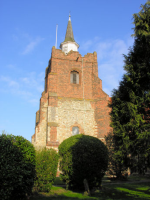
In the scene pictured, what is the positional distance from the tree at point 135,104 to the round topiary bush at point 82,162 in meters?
1.31

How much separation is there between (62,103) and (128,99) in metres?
12.4

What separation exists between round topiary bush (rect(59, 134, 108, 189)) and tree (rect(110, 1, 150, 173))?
1.31 metres

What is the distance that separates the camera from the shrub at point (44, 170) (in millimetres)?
10039

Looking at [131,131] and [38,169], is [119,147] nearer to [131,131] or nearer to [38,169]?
[131,131]

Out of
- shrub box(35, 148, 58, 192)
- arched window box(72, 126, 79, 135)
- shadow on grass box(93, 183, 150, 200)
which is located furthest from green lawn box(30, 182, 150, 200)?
arched window box(72, 126, 79, 135)

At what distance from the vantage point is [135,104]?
1036 centimetres

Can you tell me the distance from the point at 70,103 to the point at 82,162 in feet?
40.3

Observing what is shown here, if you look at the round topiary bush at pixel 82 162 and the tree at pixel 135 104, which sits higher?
the tree at pixel 135 104

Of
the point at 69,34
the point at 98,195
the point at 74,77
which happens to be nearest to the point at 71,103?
the point at 74,77

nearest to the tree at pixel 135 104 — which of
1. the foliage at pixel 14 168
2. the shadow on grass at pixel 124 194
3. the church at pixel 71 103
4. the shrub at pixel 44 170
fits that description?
the shadow on grass at pixel 124 194

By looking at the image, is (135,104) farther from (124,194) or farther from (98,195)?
(98,195)

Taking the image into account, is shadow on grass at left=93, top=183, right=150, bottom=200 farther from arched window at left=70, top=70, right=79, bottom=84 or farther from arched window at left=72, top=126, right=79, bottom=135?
arched window at left=70, top=70, right=79, bottom=84

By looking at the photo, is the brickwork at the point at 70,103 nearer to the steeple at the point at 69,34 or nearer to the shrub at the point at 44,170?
the steeple at the point at 69,34

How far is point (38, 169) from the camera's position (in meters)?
10.0
